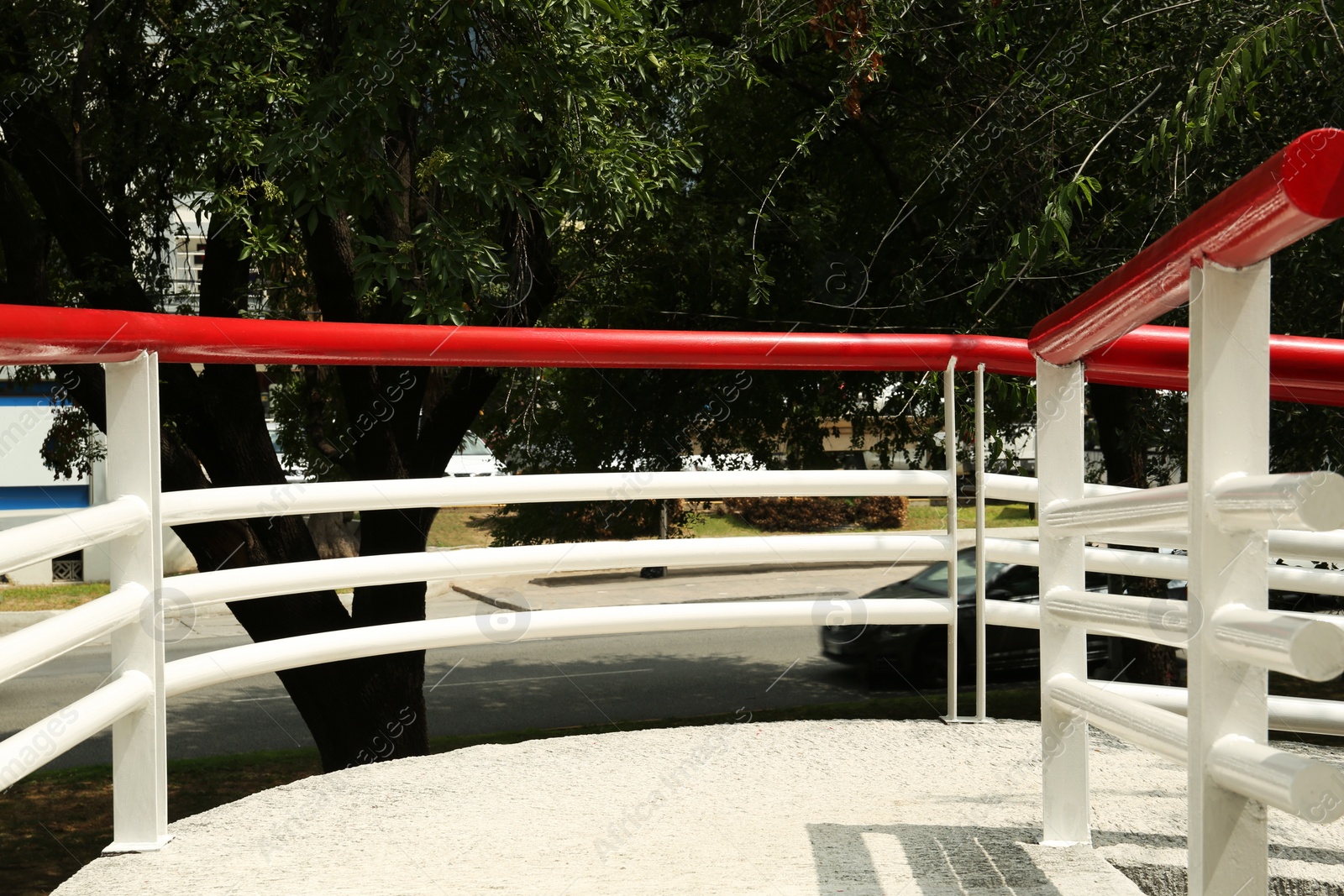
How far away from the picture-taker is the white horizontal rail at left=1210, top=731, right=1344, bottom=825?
3.91 feet

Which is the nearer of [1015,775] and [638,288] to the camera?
[1015,775]

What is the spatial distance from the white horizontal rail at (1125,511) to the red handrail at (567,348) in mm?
423

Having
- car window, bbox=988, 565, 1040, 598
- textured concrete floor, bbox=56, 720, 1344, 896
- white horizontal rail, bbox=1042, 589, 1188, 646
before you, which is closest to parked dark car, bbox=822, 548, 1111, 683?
car window, bbox=988, 565, 1040, 598

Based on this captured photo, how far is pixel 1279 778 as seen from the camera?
1.25 m

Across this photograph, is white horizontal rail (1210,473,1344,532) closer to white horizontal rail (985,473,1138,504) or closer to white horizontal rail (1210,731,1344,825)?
white horizontal rail (1210,731,1344,825)

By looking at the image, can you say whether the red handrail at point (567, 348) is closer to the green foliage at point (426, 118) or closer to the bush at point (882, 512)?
the green foliage at point (426, 118)

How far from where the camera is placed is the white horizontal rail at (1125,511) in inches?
63.7

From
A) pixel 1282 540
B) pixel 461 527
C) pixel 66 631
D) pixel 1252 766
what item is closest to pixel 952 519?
pixel 1282 540

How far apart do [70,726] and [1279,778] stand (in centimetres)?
192

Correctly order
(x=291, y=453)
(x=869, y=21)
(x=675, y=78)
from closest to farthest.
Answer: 1. (x=869, y=21)
2. (x=675, y=78)
3. (x=291, y=453)

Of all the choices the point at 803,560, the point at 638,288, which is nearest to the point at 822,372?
the point at 638,288

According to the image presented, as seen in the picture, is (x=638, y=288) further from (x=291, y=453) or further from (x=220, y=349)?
(x=220, y=349)

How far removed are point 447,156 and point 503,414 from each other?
18.0 feet

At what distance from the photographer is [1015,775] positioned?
9.52 feet
